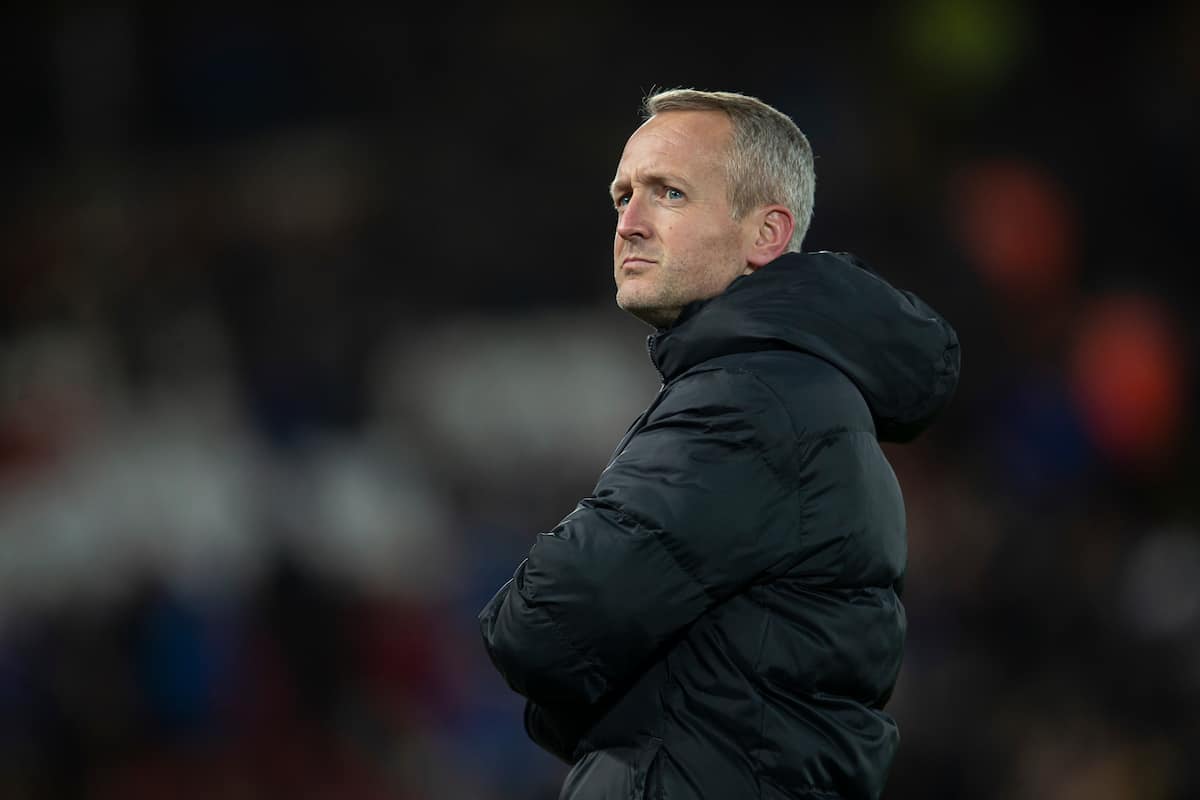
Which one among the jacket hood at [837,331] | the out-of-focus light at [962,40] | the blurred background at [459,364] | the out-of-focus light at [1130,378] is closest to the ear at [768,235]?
the jacket hood at [837,331]

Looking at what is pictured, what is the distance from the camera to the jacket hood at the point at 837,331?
160 cm

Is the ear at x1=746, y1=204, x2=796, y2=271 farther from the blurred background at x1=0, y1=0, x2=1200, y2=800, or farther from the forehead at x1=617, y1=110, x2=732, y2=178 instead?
the blurred background at x1=0, y1=0, x2=1200, y2=800

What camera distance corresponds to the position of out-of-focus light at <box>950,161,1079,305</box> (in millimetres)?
6449

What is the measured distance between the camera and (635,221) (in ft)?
5.83

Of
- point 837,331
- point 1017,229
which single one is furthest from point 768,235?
point 1017,229

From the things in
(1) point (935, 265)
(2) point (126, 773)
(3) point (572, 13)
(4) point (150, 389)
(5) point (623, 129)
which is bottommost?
(2) point (126, 773)

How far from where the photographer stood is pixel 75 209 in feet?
20.3

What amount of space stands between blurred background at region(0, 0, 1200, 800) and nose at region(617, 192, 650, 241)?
11.5ft

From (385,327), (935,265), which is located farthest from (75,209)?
(935,265)

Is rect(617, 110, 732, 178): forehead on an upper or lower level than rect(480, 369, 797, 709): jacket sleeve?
upper

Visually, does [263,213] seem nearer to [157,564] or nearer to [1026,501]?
[157,564]

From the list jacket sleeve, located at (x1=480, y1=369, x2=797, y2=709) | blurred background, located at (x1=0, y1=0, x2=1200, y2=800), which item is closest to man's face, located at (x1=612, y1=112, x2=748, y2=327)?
jacket sleeve, located at (x1=480, y1=369, x2=797, y2=709)

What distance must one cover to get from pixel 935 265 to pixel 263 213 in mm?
2935

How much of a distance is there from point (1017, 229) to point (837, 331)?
5220mm
